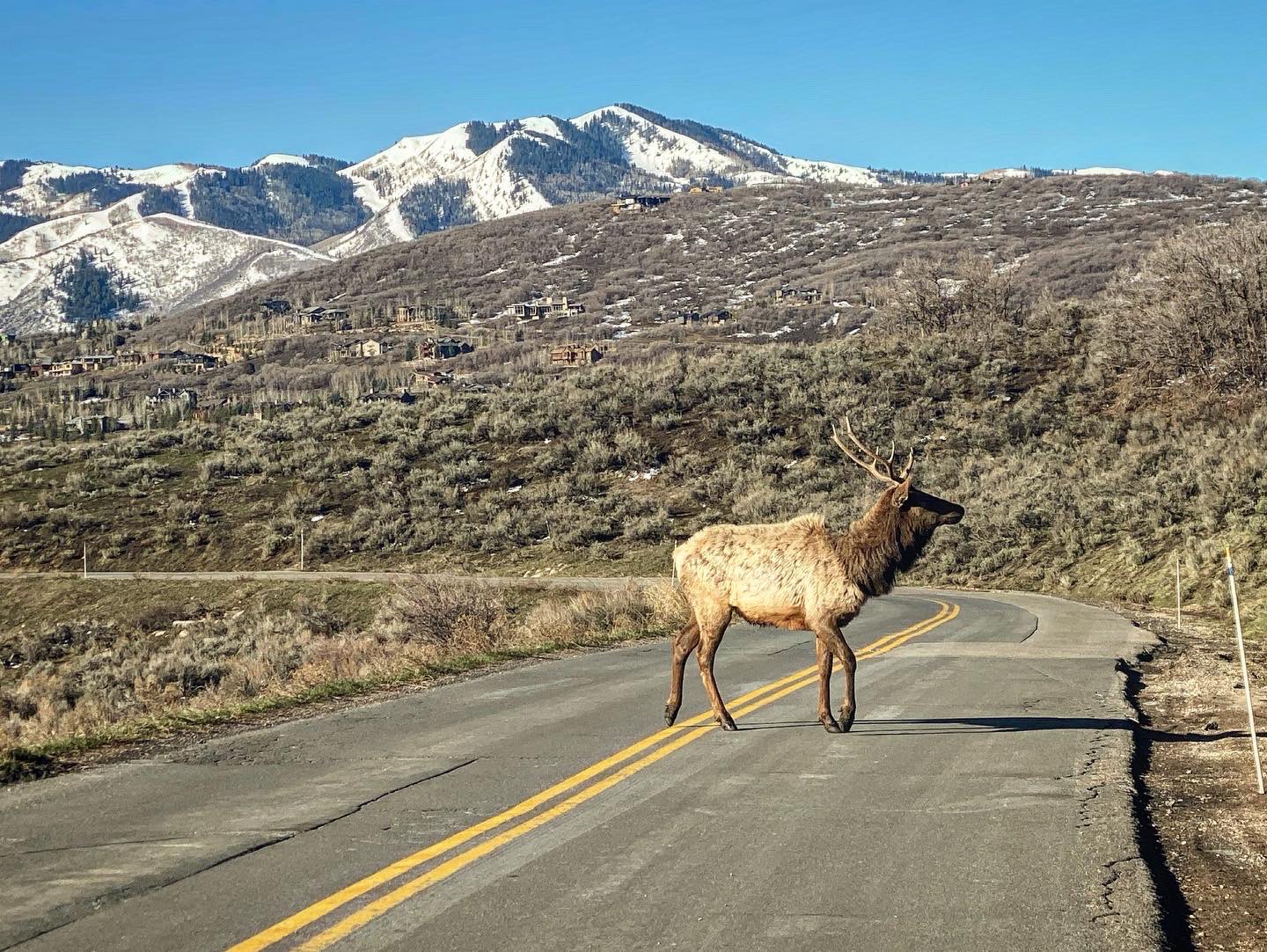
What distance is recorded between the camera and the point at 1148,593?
32000mm

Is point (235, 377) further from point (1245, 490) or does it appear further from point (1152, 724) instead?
Result: point (1152, 724)

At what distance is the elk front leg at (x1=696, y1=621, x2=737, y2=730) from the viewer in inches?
443

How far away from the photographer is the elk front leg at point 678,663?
11.3 m

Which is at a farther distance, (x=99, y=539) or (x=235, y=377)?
(x=235, y=377)

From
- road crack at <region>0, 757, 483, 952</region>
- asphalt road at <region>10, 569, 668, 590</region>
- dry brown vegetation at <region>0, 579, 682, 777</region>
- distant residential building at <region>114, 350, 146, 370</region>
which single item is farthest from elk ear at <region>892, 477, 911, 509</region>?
distant residential building at <region>114, 350, 146, 370</region>

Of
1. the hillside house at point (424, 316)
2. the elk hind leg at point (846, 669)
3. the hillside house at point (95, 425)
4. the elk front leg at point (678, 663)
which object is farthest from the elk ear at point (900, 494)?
the hillside house at point (424, 316)

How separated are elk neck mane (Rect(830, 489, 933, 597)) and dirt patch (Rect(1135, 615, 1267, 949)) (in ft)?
8.39

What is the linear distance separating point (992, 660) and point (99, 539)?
41013mm

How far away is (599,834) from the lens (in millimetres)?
7652

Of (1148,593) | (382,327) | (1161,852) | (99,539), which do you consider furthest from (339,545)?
(382,327)

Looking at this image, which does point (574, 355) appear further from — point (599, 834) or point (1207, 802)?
point (599, 834)

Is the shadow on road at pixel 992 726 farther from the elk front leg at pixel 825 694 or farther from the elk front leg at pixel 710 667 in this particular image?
the elk front leg at pixel 825 694

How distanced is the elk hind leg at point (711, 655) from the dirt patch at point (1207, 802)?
11.2ft

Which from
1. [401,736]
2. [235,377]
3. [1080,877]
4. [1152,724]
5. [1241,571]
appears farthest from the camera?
[235,377]
